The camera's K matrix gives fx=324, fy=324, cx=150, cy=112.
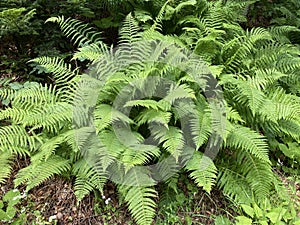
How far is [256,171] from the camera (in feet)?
10.2

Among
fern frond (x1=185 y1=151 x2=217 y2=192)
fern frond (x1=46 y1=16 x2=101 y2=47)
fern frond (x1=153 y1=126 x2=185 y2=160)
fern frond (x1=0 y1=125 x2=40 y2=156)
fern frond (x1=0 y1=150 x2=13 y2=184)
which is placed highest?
fern frond (x1=46 y1=16 x2=101 y2=47)

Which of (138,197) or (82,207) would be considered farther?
(82,207)

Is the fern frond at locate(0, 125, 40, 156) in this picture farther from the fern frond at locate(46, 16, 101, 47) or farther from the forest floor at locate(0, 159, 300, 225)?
the fern frond at locate(46, 16, 101, 47)

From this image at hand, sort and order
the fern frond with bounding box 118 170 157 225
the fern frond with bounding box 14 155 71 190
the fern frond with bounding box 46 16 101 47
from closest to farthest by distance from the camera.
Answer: the fern frond with bounding box 118 170 157 225 < the fern frond with bounding box 14 155 71 190 < the fern frond with bounding box 46 16 101 47

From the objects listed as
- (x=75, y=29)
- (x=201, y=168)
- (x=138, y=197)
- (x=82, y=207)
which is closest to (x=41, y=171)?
(x=82, y=207)

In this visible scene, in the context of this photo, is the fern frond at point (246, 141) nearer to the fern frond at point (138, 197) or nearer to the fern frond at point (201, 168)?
the fern frond at point (201, 168)

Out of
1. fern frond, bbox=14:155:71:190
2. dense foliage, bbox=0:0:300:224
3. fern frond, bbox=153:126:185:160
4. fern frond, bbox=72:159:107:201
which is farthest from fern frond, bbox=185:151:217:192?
fern frond, bbox=14:155:71:190

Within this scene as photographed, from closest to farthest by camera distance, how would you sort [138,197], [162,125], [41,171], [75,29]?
[138,197] < [41,171] < [162,125] < [75,29]

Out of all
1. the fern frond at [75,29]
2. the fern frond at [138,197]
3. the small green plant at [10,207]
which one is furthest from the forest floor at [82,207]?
the fern frond at [75,29]

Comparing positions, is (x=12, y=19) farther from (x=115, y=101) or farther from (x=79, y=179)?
(x=79, y=179)

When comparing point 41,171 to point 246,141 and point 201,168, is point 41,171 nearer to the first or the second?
point 201,168

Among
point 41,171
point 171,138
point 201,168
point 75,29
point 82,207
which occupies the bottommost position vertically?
point 82,207

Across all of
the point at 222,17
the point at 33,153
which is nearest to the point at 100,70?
the point at 33,153

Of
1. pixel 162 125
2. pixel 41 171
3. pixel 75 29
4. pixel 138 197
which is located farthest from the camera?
pixel 75 29
